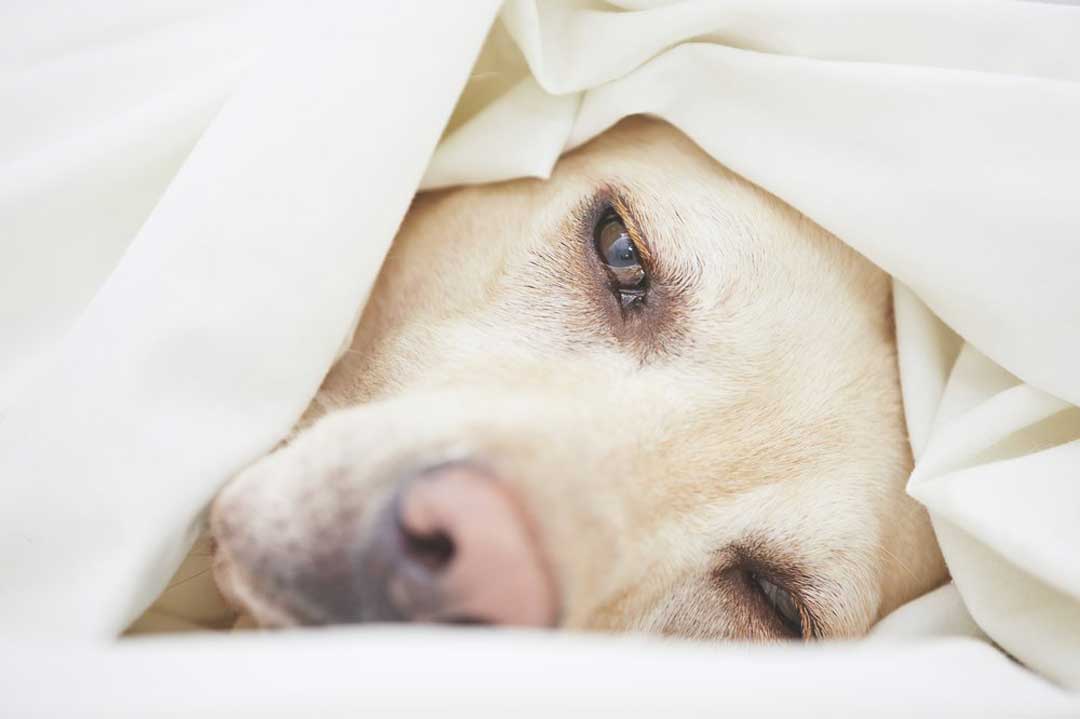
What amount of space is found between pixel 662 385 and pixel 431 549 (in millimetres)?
680

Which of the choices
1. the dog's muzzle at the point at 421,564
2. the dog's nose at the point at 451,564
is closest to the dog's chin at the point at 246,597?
the dog's muzzle at the point at 421,564

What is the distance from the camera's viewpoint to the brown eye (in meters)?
1.73

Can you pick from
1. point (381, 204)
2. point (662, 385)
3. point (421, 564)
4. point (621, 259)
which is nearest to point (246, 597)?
point (421, 564)

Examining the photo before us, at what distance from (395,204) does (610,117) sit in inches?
20.8

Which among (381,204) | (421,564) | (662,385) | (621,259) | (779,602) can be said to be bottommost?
(421,564)

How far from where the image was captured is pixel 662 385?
1.61 m

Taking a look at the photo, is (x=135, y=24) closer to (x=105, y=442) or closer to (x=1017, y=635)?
(x=105, y=442)

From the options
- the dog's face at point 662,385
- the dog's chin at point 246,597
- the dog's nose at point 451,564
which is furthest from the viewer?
the dog's face at point 662,385

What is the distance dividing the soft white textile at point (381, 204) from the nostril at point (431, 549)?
389mm

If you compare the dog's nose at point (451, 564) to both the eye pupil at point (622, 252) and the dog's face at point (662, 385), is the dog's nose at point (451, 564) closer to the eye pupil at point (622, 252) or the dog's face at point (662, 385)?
the dog's face at point (662, 385)

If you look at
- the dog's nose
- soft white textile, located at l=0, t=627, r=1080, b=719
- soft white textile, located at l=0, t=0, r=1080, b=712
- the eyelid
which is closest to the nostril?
the dog's nose

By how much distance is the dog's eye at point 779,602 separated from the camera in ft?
5.54

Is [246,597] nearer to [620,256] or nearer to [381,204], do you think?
[381,204]

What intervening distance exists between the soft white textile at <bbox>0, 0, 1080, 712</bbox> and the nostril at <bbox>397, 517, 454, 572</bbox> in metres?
0.39
